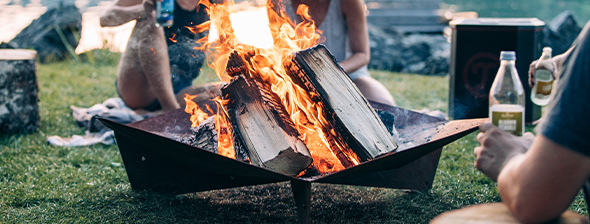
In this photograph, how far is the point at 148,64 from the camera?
4164 millimetres

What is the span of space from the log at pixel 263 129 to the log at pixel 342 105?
187 millimetres

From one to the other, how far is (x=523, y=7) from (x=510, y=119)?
1971cm

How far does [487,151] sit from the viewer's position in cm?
169

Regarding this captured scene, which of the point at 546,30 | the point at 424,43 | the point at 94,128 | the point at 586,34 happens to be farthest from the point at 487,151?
the point at 424,43

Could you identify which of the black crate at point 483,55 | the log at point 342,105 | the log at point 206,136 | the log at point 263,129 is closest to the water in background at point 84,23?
the log at point 206,136

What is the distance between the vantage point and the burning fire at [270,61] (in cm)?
267

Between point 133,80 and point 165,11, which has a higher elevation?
point 165,11

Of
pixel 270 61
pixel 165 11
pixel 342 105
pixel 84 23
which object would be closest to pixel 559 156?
pixel 342 105

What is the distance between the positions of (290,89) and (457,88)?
261 cm

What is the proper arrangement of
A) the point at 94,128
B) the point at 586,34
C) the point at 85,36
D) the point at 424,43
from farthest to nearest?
the point at 85,36 < the point at 424,43 < the point at 94,128 < the point at 586,34

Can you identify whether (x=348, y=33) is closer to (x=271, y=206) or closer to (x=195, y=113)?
(x=195, y=113)

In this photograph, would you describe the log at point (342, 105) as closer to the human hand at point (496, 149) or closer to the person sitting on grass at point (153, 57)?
the human hand at point (496, 149)

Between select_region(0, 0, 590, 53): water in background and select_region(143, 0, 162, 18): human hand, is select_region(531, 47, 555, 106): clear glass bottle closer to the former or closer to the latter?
select_region(143, 0, 162, 18): human hand

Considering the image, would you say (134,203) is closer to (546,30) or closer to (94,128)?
(94,128)
